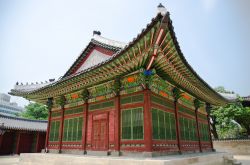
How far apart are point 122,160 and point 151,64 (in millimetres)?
4320

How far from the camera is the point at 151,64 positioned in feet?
30.0

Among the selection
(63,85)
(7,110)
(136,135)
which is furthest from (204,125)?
(7,110)

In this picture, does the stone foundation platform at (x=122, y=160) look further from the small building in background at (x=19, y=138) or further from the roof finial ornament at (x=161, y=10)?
the small building in background at (x=19, y=138)

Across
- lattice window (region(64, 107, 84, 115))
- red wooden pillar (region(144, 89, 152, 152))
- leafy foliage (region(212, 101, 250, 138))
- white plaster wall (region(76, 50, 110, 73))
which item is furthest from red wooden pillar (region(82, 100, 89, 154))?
leafy foliage (region(212, 101, 250, 138))

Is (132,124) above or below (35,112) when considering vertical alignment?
below

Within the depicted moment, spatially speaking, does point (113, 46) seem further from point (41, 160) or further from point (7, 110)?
point (7, 110)

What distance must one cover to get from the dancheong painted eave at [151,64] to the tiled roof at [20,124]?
43.8 ft

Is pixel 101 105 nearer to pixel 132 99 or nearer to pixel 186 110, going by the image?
pixel 132 99

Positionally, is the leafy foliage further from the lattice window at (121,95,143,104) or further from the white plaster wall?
the lattice window at (121,95,143,104)

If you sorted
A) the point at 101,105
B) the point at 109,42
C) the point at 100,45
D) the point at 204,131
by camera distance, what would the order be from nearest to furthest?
the point at 101,105
the point at 109,42
the point at 100,45
the point at 204,131

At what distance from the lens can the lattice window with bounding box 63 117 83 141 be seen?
12.6 m

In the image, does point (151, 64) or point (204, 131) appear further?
point (204, 131)

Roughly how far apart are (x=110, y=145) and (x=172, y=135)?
3.44m

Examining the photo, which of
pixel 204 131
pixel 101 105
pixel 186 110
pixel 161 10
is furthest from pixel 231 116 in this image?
pixel 161 10
